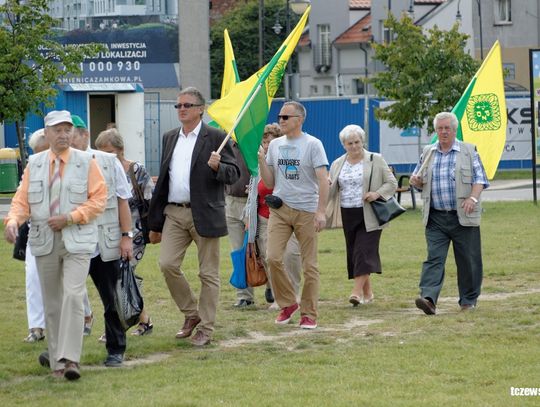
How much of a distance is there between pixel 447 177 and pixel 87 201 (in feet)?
14.1

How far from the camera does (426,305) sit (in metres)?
11.5

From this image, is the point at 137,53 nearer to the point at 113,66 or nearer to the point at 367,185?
the point at 113,66

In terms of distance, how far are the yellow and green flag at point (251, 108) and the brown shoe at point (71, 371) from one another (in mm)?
3095

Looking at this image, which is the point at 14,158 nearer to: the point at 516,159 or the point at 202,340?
the point at 516,159

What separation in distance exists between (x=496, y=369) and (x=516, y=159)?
33.6 metres

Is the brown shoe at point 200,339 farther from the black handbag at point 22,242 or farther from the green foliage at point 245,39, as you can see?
the green foliage at point 245,39

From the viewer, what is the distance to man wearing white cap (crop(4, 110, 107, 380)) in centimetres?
855

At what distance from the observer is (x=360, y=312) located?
1204 centimetres

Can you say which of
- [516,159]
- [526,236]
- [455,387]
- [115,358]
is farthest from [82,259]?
[516,159]

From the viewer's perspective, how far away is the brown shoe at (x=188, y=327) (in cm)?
1039

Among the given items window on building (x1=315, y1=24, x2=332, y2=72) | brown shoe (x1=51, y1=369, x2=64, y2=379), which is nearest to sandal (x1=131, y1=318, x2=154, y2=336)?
brown shoe (x1=51, y1=369, x2=64, y2=379)

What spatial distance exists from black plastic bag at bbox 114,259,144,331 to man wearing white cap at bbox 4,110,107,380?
2.01ft

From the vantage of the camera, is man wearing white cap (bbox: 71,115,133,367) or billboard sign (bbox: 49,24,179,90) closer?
man wearing white cap (bbox: 71,115,133,367)

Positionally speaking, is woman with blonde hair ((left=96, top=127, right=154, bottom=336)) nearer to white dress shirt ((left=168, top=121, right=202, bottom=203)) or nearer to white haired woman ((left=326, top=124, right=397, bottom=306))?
white dress shirt ((left=168, top=121, right=202, bottom=203))
